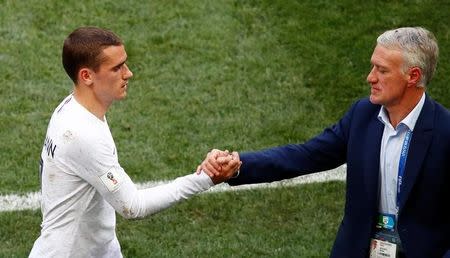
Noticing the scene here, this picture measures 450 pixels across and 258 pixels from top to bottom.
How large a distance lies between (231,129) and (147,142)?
0.73m

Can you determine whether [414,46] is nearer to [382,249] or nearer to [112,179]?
[382,249]

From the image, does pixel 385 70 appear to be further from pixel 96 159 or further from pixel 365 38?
pixel 365 38

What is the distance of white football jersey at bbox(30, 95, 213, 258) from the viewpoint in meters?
5.86

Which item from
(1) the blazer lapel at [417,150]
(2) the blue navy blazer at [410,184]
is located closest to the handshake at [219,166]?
(2) the blue navy blazer at [410,184]

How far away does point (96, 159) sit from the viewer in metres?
5.86

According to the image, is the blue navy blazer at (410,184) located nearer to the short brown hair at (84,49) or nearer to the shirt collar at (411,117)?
the shirt collar at (411,117)

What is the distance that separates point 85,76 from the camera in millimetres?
5965

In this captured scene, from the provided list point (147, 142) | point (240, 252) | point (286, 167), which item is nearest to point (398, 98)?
point (286, 167)

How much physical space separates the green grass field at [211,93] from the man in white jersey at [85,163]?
7.90 ft

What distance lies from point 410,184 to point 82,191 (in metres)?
1.59

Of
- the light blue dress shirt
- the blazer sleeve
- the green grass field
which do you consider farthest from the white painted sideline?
the light blue dress shirt

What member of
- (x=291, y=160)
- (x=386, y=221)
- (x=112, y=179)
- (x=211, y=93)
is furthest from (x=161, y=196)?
(x=211, y=93)

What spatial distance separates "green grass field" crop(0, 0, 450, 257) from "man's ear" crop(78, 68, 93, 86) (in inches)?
105

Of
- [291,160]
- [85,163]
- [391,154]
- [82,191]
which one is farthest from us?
[291,160]
